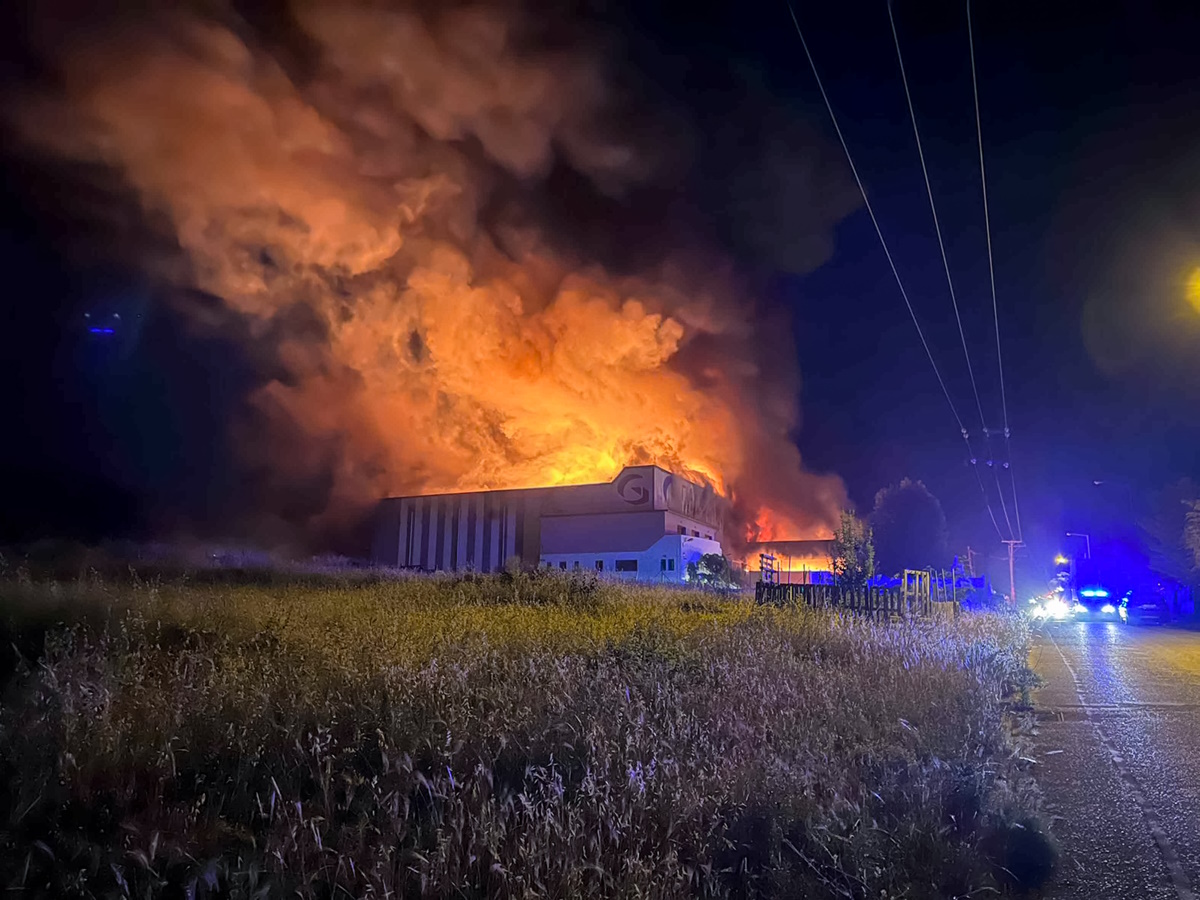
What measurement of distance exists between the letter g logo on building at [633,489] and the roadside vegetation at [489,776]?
41.0m

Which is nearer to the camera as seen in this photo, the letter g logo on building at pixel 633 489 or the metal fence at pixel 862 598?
the metal fence at pixel 862 598

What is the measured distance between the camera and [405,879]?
3182 mm

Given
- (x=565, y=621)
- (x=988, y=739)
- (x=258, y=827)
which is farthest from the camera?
(x=565, y=621)

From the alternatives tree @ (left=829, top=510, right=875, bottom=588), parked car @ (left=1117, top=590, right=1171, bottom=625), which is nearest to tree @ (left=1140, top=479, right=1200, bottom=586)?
parked car @ (left=1117, top=590, right=1171, bottom=625)

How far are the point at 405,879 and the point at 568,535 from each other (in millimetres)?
47820

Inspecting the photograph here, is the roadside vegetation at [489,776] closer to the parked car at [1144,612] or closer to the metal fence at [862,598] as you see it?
the metal fence at [862,598]

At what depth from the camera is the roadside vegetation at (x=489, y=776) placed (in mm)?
3227

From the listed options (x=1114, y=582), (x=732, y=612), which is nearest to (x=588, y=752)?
(x=732, y=612)

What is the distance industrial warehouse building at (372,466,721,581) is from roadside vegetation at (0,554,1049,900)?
4028cm

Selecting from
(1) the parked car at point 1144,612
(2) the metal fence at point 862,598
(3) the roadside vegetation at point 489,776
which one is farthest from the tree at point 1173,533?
(3) the roadside vegetation at point 489,776

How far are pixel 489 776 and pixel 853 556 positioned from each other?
85.4ft

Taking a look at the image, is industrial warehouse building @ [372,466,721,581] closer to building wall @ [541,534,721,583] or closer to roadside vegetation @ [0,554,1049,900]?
building wall @ [541,534,721,583]

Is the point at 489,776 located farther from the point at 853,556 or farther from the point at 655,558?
the point at 655,558

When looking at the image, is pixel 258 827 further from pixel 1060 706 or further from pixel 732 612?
pixel 732 612
